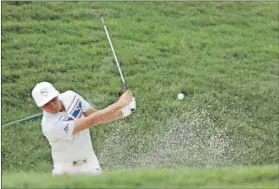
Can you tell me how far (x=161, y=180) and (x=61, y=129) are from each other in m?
2.12

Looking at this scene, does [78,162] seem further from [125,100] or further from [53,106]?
[125,100]

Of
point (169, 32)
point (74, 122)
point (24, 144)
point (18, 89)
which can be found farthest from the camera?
point (169, 32)

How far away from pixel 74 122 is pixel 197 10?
832 cm

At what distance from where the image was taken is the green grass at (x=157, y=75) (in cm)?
1057

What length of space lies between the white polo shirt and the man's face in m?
0.04

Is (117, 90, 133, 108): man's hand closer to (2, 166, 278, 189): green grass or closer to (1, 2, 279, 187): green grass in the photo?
(2, 166, 278, 189): green grass

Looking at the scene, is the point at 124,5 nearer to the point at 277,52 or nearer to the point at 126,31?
the point at 126,31

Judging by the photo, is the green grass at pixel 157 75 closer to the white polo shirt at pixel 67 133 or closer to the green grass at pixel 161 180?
the white polo shirt at pixel 67 133

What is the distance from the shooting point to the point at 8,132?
10867 millimetres

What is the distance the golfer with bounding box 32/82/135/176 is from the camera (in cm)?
659

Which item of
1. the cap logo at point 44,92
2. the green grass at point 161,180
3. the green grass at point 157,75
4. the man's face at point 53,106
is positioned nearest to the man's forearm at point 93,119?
the man's face at point 53,106

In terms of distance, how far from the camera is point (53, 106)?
21.7 ft

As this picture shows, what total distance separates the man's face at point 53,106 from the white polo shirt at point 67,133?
4 centimetres

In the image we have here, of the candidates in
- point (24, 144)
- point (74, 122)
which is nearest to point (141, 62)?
point (24, 144)
